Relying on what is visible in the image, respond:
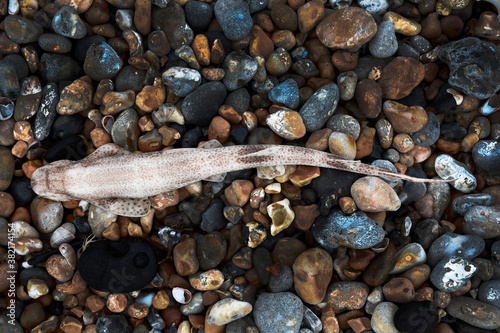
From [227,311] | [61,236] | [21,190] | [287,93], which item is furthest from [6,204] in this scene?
[287,93]

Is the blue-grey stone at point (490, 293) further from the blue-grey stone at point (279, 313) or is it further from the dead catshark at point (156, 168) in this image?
the blue-grey stone at point (279, 313)

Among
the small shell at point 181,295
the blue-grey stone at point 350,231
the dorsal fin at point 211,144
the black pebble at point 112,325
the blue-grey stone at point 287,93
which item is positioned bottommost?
the black pebble at point 112,325

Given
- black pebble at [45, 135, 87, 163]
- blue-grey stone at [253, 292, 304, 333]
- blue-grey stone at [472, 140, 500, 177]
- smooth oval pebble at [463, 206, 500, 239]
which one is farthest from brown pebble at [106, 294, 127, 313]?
blue-grey stone at [472, 140, 500, 177]

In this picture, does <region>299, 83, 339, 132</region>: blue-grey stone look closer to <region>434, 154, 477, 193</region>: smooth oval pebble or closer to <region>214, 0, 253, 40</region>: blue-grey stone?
<region>214, 0, 253, 40</region>: blue-grey stone

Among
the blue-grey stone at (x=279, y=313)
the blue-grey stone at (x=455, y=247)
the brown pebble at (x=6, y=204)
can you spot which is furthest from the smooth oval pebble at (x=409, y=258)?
the brown pebble at (x=6, y=204)

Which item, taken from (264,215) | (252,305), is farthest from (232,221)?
(252,305)

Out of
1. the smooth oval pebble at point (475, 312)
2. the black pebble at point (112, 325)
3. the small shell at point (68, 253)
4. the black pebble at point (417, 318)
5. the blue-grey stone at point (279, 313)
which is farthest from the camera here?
the small shell at point (68, 253)

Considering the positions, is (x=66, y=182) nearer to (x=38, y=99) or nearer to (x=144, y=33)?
(x=38, y=99)

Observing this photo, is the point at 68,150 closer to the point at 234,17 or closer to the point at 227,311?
the point at 234,17
